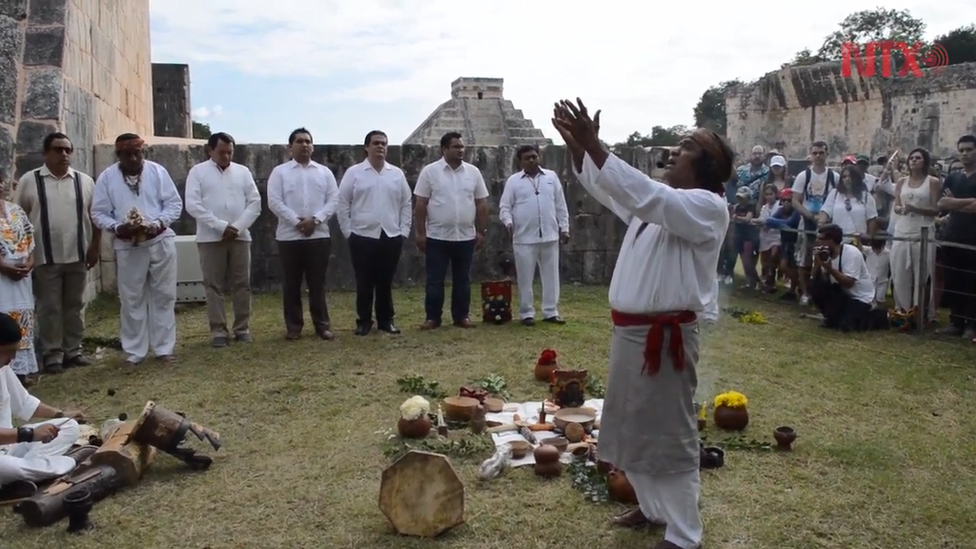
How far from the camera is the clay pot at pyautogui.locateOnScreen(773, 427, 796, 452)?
4.99m

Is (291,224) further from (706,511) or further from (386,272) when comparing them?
(706,511)

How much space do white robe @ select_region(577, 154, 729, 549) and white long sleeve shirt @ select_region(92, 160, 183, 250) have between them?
15.7 ft

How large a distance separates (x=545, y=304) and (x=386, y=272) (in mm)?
1739

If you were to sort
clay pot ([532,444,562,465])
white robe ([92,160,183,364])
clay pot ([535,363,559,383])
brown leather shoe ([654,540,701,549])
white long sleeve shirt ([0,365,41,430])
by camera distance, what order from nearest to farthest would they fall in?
1. brown leather shoe ([654,540,701,549])
2. white long sleeve shirt ([0,365,41,430])
3. clay pot ([532,444,562,465])
4. clay pot ([535,363,559,383])
5. white robe ([92,160,183,364])

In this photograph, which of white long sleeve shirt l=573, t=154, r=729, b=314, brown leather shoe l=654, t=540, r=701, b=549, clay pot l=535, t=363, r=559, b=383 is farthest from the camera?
clay pot l=535, t=363, r=559, b=383

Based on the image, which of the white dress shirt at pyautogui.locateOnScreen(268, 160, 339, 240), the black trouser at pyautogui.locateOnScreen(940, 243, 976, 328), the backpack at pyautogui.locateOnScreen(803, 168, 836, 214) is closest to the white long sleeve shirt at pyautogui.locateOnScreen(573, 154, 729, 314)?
the white dress shirt at pyautogui.locateOnScreen(268, 160, 339, 240)

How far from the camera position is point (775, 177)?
11430 mm

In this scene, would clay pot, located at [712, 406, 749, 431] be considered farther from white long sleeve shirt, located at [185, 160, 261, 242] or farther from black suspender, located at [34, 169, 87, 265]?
black suspender, located at [34, 169, 87, 265]

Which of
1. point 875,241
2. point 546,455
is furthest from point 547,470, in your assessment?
point 875,241

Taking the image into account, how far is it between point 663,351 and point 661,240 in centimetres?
45

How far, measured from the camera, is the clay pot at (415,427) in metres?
5.08

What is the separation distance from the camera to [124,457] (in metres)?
4.35

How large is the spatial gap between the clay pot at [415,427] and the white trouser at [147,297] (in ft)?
10.0

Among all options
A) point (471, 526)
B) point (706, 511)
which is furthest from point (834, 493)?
point (471, 526)
